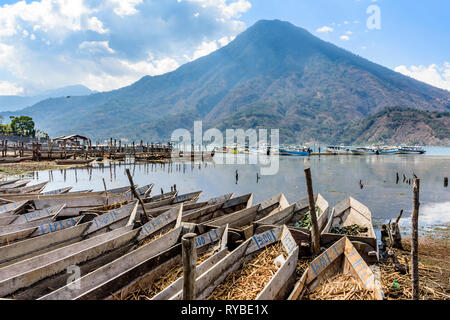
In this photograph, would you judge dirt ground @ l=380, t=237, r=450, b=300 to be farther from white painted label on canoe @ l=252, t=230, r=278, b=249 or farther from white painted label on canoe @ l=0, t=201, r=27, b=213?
white painted label on canoe @ l=0, t=201, r=27, b=213

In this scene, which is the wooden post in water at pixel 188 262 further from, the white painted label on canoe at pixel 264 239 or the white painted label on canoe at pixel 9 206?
the white painted label on canoe at pixel 9 206

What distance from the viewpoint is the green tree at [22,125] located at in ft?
212

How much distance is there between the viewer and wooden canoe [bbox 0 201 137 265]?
18.7 ft

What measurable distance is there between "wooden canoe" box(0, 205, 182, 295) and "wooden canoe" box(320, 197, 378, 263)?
4.33m

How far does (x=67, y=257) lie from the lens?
16.5 ft

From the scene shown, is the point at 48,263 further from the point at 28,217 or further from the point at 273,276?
the point at 28,217

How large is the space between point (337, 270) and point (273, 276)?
2.04 meters

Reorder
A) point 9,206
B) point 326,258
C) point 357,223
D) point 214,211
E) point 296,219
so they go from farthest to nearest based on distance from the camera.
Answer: point 214,211, point 296,219, point 9,206, point 357,223, point 326,258

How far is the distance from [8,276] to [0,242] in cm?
266

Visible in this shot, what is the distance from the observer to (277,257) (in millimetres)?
5758

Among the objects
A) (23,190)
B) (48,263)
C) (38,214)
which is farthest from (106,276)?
(23,190)
